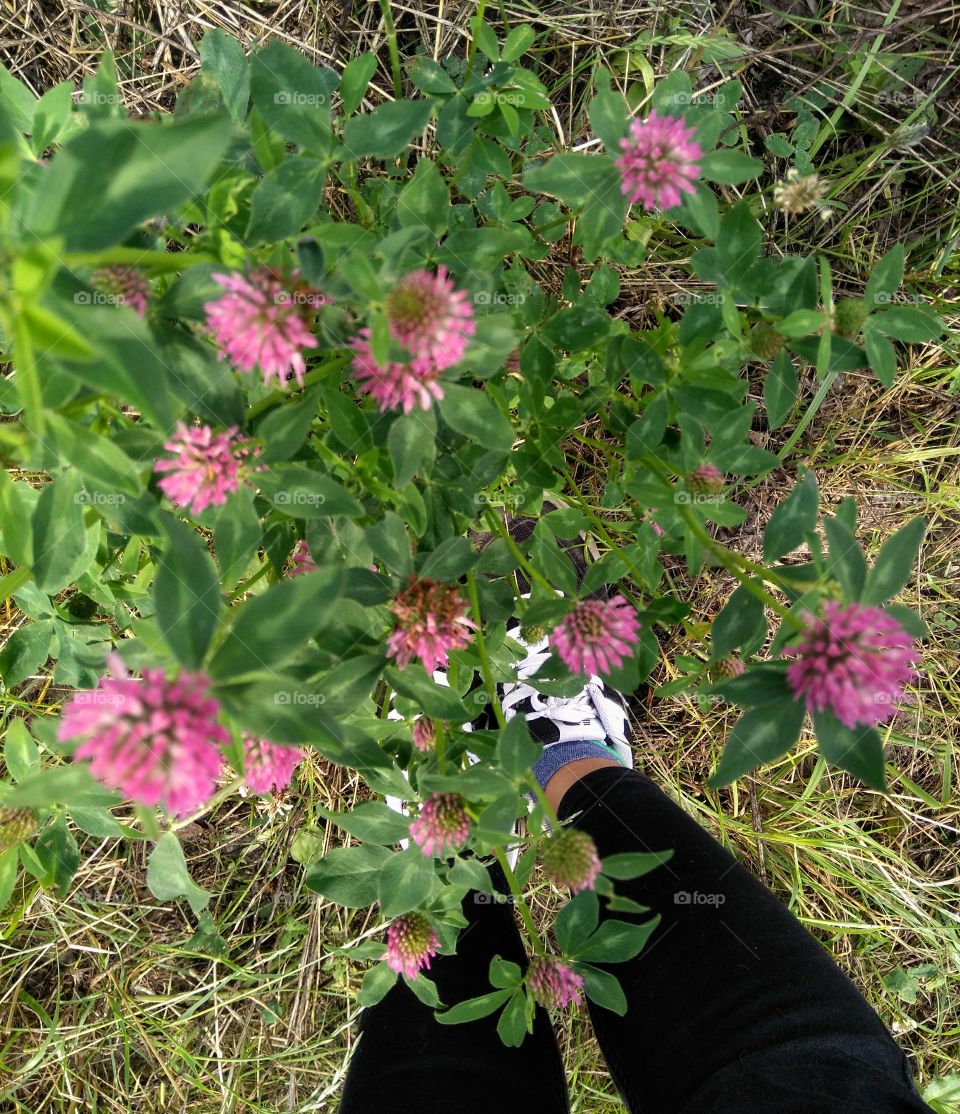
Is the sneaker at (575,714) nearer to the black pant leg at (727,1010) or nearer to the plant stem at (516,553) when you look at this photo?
the black pant leg at (727,1010)

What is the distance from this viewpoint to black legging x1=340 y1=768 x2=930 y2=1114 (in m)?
1.61

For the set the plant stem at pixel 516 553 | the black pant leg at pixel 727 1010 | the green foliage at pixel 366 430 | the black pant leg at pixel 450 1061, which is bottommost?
the black pant leg at pixel 450 1061

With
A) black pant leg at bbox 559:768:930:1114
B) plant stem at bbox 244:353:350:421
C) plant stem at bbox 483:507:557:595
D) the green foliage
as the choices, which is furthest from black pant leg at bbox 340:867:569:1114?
plant stem at bbox 244:353:350:421

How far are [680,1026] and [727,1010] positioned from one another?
0.42 feet

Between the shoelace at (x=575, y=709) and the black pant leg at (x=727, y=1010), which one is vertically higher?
the black pant leg at (x=727, y=1010)

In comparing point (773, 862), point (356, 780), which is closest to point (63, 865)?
point (356, 780)

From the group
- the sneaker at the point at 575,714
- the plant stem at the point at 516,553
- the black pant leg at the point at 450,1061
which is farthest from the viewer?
the sneaker at the point at 575,714

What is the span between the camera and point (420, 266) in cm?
114

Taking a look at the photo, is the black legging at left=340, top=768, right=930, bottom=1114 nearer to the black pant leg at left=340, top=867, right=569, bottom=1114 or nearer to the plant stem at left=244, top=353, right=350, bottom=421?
the black pant leg at left=340, top=867, right=569, bottom=1114

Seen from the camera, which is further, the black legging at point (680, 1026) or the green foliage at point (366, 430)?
the black legging at point (680, 1026)

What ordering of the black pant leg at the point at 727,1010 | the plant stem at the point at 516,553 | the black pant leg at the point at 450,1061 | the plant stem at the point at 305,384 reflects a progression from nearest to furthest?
the plant stem at the point at 305,384, the plant stem at the point at 516,553, the black pant leg at the point at 727,1010, the black pant leg at the point at 450,1061

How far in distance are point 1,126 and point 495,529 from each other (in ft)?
3.04

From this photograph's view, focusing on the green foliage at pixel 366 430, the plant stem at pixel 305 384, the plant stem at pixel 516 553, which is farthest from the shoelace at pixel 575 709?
the plant stem at pixel 305 384

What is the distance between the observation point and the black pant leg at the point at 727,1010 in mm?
1586
